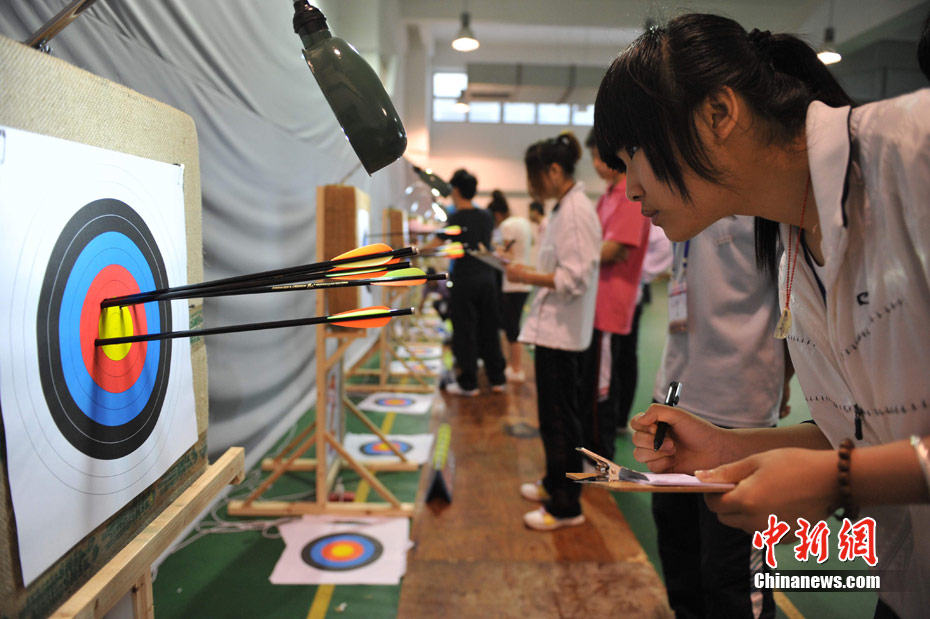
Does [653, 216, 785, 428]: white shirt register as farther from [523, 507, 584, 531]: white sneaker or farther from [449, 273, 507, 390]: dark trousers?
[449, 273, 507, 390]: dark trousers

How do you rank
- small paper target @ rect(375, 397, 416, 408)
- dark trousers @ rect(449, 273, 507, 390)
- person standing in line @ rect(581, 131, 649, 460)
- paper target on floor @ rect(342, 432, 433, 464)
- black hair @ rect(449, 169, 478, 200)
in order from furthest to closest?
dark trousers @ rect(449, 273, 507, 390), small paper target @ rect(375, 397, 416, 408), black hair @ rect(449, 169, 478, 200), paper target on floor @ rect(342, 432, 433, 464), person standing in line @ rect(581, 131, 649, 460)

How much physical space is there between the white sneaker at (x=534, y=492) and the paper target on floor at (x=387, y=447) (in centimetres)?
55

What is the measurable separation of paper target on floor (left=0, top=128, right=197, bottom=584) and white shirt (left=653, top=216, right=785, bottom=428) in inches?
42.5

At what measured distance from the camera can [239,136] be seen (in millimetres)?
2258

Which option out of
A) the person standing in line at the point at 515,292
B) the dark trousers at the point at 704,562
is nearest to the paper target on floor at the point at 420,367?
the person standing in line at the point at 515,292

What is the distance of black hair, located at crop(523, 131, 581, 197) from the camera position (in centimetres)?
203

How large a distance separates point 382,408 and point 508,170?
8.96 m

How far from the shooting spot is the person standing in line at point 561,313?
6.43ft

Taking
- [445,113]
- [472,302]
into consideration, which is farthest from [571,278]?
[445,113]

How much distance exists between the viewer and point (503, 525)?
2.10m

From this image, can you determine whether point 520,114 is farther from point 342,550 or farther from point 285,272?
point 285,272

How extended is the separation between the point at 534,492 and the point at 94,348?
1.94 metres

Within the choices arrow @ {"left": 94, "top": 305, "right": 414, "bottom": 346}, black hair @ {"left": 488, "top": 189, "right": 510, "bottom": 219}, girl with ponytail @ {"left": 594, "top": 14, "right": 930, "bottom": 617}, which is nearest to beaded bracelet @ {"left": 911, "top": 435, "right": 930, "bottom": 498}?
girl with ponytail @ {"left": 594, "top": 14, "right": 930, "bottom": 617}

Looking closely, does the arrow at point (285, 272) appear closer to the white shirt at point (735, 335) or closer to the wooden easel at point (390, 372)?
the white shirt at point (735, 335)
